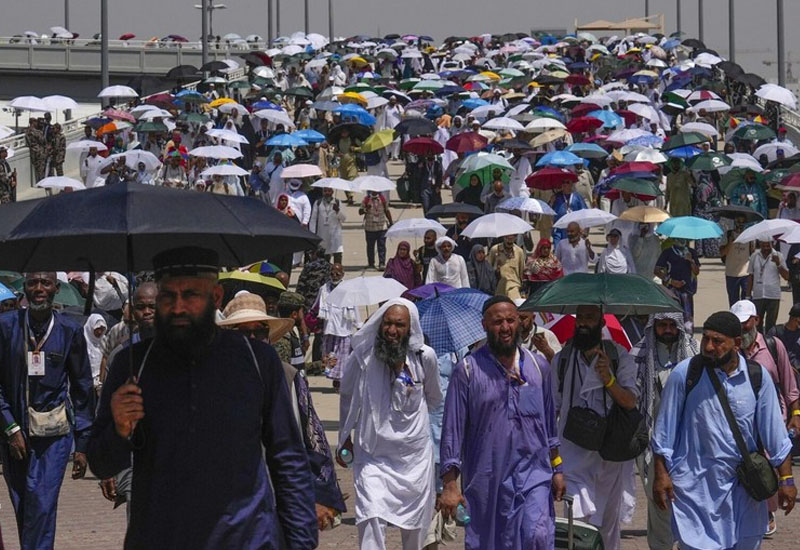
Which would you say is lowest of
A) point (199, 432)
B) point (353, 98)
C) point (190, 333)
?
point (353, 98)

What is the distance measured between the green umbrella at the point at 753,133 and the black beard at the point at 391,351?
22130 mm

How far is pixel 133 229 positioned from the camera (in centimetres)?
533

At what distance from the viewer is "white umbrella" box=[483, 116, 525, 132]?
30891 mm

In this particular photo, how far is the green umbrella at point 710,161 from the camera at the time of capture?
990 inches

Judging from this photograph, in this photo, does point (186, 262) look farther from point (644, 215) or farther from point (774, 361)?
point (644, 215)

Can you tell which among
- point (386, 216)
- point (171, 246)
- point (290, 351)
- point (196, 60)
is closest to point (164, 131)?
point (386, 216)

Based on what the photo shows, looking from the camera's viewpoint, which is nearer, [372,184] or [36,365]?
[36,365]

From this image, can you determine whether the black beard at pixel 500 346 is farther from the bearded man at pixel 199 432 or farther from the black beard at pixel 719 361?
the bearded man at pixel 199 432

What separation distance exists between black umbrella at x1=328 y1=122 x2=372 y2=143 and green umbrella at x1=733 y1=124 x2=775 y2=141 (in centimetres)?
585

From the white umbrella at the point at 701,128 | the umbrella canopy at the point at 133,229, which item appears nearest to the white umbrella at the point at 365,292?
the umbrella canopy at the point at 133,229

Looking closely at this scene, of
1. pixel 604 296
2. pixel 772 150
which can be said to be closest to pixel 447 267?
pixel 604 296

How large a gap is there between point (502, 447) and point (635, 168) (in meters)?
17.3

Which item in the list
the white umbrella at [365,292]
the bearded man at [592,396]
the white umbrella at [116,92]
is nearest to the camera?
the bearded man at [592,396]

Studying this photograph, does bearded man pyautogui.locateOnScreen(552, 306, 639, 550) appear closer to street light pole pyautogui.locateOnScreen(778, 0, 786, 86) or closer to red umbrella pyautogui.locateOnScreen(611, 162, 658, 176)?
red umbrella pyautogui.locateOnScreen(611, 162, 658, 176)
